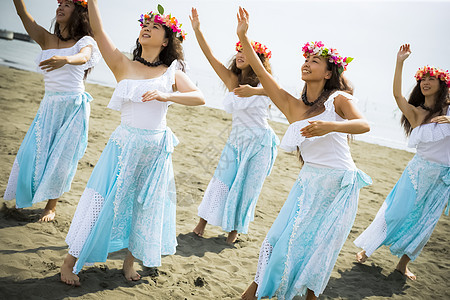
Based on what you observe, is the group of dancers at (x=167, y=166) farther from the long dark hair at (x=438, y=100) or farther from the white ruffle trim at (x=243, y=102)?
the long dark hair at (x=438, y=100)

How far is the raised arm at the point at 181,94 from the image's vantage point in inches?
113

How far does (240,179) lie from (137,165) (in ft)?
5.46

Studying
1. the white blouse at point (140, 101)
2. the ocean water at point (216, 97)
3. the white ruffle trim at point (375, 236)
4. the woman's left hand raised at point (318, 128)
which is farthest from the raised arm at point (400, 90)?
the ocean water at point (216, 97)

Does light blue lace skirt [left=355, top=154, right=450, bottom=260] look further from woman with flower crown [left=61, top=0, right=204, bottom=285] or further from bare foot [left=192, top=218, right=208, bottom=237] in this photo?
woman with flower crown [left=61, top=0, right=204, bottom=285]

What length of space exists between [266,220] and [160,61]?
3.12m

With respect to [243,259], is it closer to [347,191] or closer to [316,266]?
[316,266]

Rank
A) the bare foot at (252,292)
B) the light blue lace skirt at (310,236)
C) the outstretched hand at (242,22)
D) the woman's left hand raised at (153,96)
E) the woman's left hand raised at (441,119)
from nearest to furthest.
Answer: the woman's left hand raised at (153,96) → the outstretched hand at (242,22) → the light blue lace skirt at (310,236) → the bare foot at (252,292) → the woman's left hand raised at (441,119)

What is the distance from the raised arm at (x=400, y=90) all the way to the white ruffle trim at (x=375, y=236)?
46.4 inches

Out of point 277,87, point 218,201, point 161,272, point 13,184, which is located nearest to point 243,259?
point 218,201

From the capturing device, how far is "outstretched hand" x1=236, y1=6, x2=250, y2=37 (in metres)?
2.96

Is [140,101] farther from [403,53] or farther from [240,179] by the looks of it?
[403,53]

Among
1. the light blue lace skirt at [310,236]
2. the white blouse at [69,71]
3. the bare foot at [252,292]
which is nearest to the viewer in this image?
the light blue lace skirt at [310,236]

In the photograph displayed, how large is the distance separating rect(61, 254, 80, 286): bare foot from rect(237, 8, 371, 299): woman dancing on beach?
4.84 ft

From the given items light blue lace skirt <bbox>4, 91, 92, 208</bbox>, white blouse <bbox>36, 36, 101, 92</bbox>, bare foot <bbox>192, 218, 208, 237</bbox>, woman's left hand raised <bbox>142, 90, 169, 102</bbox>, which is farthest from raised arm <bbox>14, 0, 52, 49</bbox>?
bare foot <bbox>192, 218, 208, 237</bbox>
